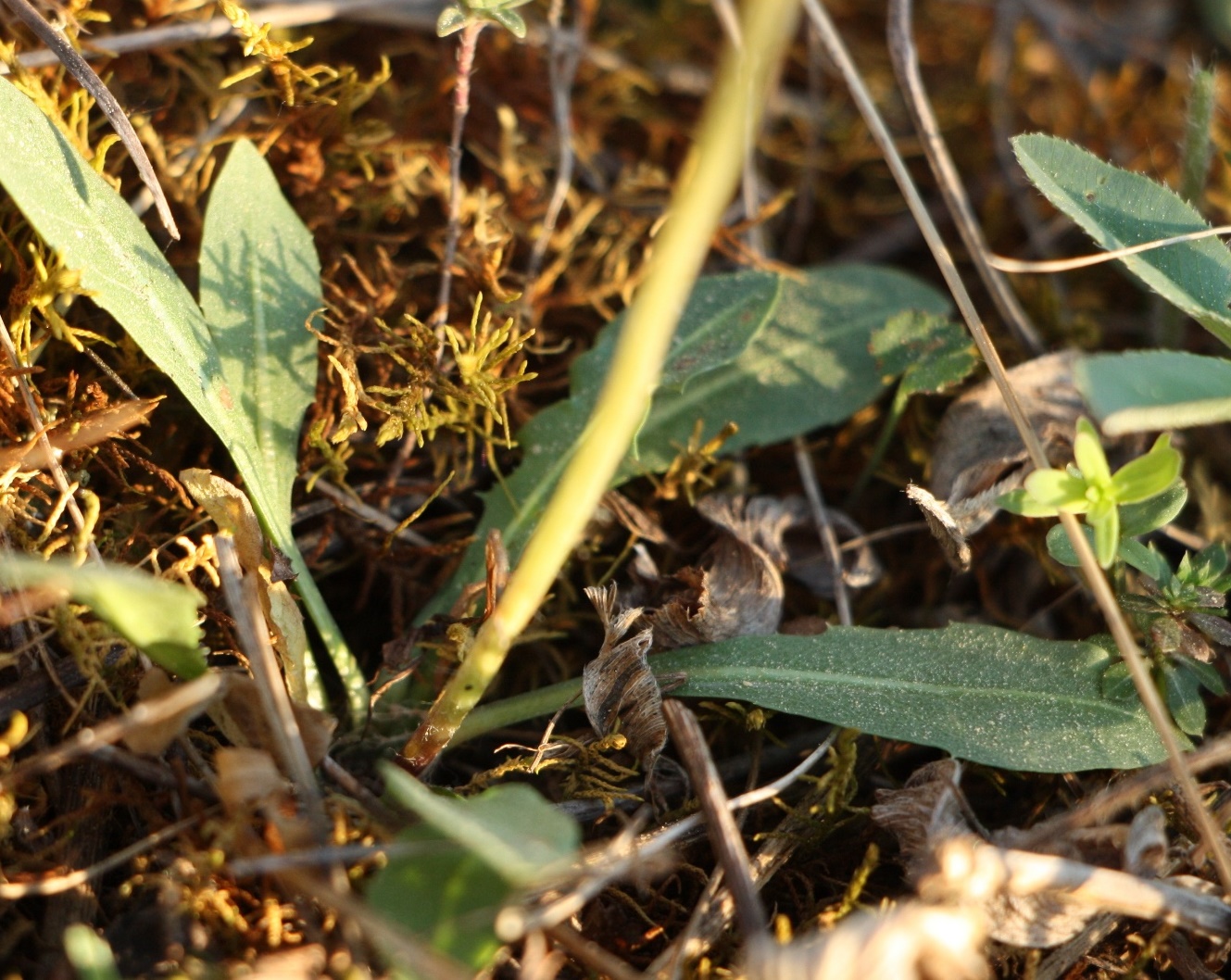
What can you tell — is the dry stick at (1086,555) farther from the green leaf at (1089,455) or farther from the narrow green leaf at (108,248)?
the narrow green leaf at (108,248)

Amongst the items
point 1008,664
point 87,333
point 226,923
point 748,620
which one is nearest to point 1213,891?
point 1008,664

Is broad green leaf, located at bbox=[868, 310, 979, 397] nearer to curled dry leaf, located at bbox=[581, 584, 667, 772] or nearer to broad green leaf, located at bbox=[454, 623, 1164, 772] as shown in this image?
broad green leaf, located at bbox=[454, 623, 1164, 772]

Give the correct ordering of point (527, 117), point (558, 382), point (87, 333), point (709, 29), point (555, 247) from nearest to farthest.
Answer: point (87, 333), point (558, 382), point (555, 247), point (527, 117), point (709, 29)

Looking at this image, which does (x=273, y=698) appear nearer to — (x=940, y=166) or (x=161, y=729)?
(x=161, y=729)

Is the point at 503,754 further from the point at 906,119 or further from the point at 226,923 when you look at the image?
the point at 906,119

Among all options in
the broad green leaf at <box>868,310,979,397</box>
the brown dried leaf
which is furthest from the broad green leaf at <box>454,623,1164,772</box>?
the broad green leaf at <box>868,310,979,397</box>

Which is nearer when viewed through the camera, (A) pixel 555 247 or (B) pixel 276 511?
(B) pixel 276 511
